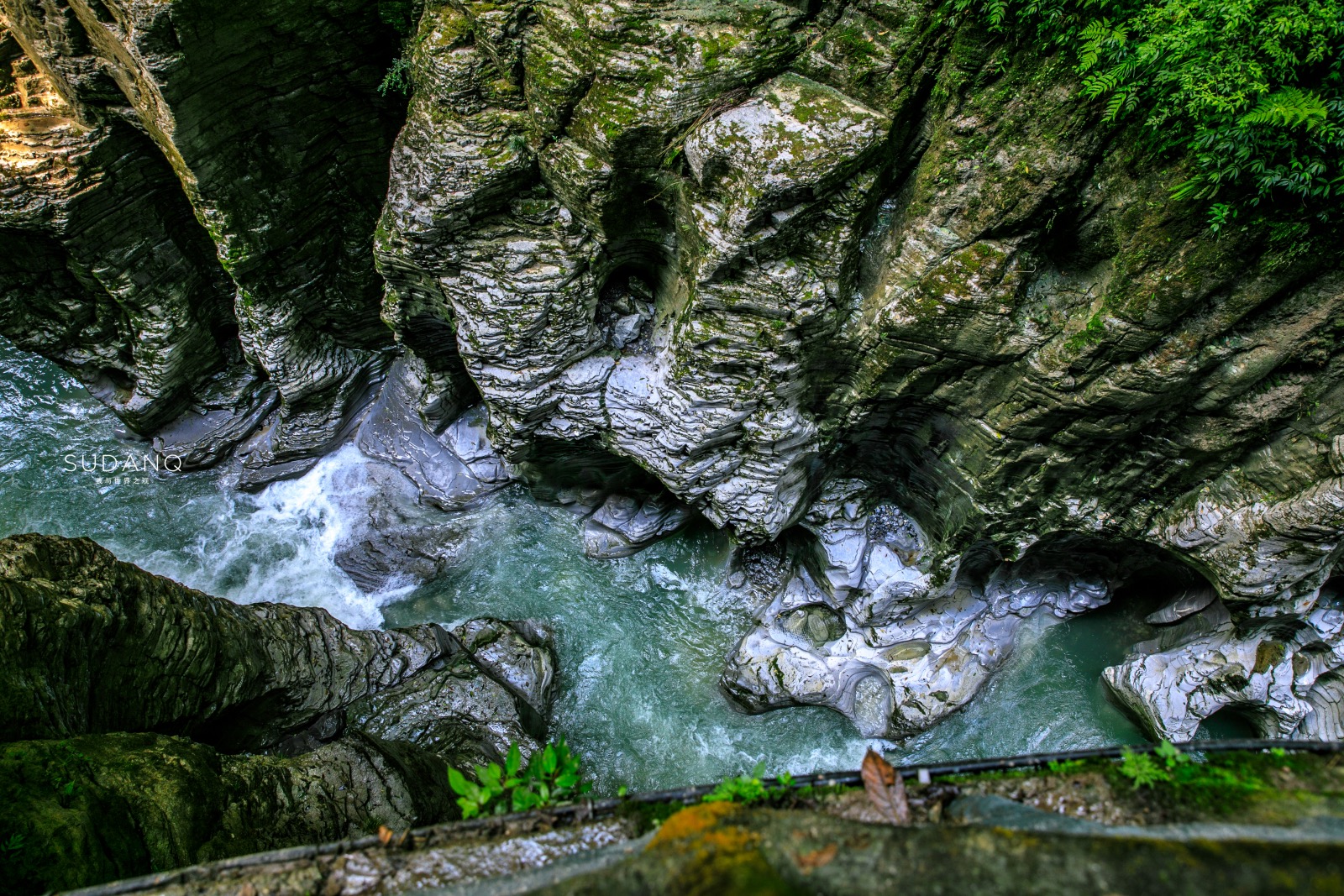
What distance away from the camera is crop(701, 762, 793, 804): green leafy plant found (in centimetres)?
463

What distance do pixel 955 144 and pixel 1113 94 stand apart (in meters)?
1.21

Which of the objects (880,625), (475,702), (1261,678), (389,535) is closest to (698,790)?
(475,702)

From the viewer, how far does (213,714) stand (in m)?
7.48

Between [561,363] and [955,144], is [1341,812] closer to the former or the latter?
[955,144]

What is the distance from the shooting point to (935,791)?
183 inches

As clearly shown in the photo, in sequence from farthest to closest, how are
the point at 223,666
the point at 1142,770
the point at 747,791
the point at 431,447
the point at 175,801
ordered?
the point at 431,447 → the point at 223,666 → the point at 175,801 → the point at 747,791 → the point at 1142,770

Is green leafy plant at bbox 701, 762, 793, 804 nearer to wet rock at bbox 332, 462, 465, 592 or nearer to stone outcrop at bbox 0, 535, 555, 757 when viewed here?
stone outcrop at bbox 0, 535, 555, 757

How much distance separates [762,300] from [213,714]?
24.3 ft

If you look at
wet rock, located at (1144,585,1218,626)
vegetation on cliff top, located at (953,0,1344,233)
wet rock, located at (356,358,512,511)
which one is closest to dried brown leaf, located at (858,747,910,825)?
vegetation on cliff top, located at (953,0,1344,233)

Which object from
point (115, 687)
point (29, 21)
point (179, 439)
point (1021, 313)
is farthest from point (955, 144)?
point (179, 439)

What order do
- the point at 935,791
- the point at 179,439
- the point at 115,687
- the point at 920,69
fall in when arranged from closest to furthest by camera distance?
the point at 935,791
the point at 920,69
the point at 115,687
the point at 179,439

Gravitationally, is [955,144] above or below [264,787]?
above

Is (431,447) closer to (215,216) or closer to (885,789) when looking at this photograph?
(215,216)

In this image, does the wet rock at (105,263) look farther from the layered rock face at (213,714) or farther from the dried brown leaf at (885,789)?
the dried brown leaf at (885,789)
